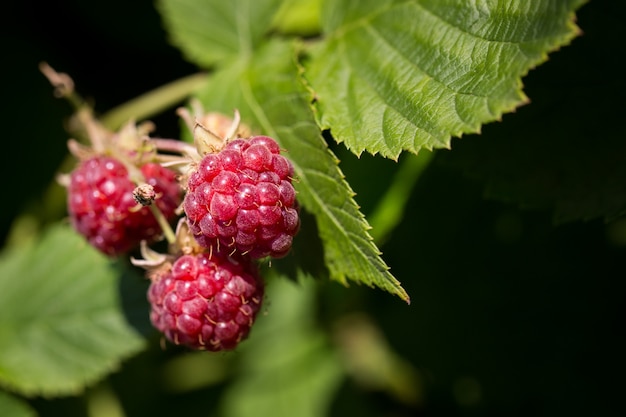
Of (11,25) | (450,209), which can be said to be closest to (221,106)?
(450,209)

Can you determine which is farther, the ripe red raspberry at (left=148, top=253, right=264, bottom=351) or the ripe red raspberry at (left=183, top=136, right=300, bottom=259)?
the ripe red raspberry at (left=148, top=253, right=264, bottom=351)

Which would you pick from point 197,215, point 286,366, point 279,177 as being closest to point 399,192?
point 279,177

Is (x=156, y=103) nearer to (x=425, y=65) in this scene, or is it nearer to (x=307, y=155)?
(x=307, y=155)

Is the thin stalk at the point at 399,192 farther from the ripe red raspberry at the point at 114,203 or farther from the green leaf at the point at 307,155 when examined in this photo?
the ripe red raspberry at the point at 114,203

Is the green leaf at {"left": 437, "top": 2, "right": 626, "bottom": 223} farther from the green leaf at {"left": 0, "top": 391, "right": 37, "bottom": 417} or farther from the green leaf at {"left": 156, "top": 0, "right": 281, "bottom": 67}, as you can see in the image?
the green leaf at {"left": 0, "top": 391, "right": 37, "bottom": 417}

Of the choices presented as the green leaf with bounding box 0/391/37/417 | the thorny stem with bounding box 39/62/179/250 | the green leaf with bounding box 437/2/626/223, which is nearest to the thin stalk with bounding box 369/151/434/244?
the green leaf with bounding box 437/2/626/223

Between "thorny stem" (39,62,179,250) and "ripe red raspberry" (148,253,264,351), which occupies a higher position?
"thorny stem" (39,62,179,250)

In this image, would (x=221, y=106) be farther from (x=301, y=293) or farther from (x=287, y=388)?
(x=287, y=388)
